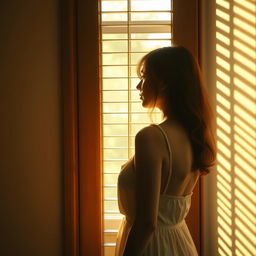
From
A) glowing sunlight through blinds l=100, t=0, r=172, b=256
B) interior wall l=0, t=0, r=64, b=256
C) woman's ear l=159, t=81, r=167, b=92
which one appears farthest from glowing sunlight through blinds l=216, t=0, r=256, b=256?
interior wall l=0, t=0, r=64, b=256

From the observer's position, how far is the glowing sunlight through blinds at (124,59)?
55.1 inches

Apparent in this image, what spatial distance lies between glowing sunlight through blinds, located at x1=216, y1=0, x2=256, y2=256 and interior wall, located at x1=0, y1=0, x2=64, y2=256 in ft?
2.47

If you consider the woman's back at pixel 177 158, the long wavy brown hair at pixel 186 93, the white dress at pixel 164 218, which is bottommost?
the white dress at pixel 164 218

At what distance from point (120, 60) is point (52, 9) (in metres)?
0.41

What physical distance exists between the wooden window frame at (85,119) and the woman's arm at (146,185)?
2.09 feet

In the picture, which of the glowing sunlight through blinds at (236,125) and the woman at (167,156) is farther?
the glowing sunlight through blinds at (236,125)

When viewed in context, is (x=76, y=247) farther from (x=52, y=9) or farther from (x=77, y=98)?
(x=52, y=9)

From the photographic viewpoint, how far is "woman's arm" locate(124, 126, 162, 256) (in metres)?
0.81

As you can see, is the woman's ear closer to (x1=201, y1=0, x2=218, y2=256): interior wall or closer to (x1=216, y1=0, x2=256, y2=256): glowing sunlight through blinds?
(x1=216, y1=0, x2=256, y2=256): glowing sunlight through blinds

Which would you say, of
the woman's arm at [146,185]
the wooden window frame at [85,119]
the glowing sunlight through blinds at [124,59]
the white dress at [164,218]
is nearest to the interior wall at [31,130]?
the wooden window frame at [85,119]

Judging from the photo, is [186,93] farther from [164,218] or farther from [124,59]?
[124,59]

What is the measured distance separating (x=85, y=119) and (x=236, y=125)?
69 cm

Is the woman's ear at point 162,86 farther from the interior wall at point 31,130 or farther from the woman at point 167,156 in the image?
the interior wall at point 31,130

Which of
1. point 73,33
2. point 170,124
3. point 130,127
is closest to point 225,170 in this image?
point 130,127
